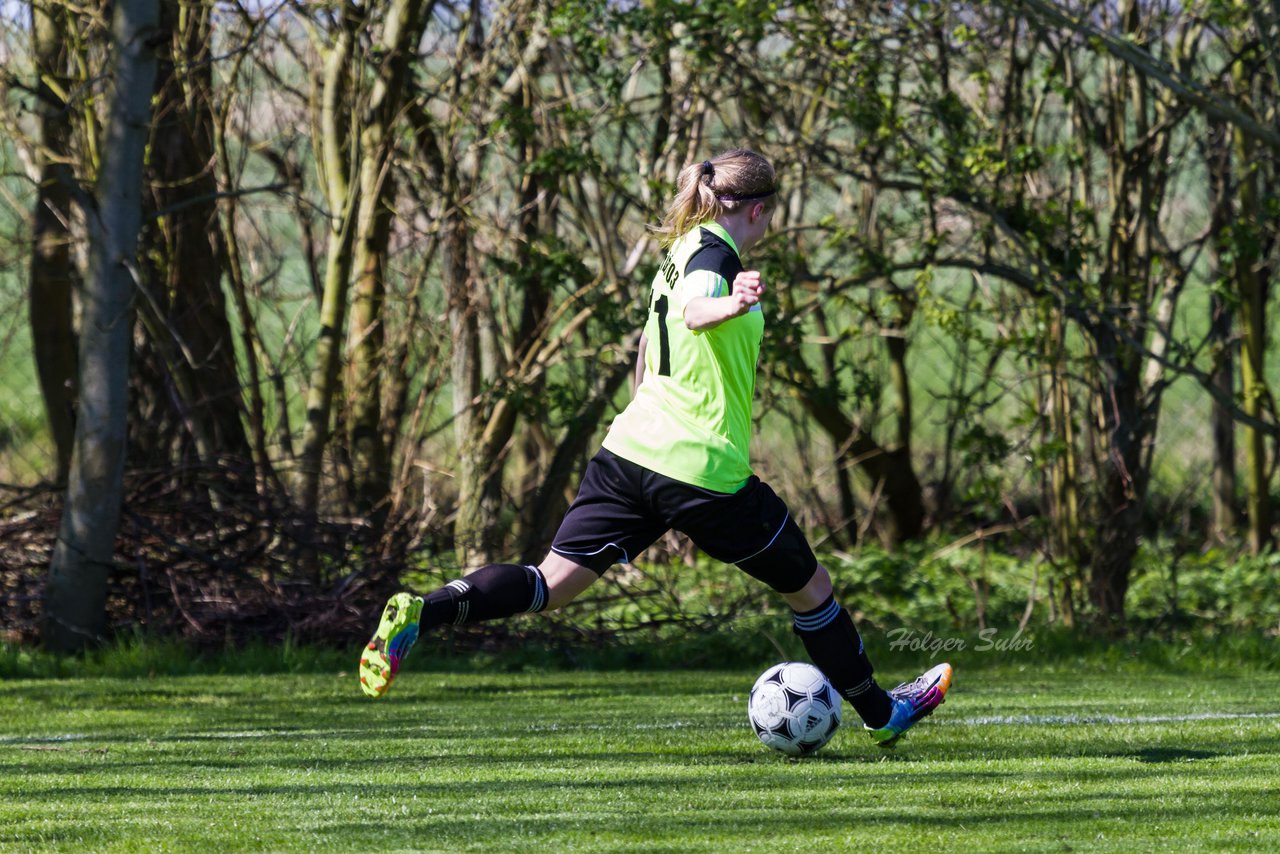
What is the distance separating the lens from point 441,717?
620cm

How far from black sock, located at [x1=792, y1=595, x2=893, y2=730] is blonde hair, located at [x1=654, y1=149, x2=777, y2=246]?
1284 millimetres

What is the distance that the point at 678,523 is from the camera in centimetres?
483

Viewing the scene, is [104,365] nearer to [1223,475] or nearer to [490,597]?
[490,597]

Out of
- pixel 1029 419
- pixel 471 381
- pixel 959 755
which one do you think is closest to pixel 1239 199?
pixel 1029 419

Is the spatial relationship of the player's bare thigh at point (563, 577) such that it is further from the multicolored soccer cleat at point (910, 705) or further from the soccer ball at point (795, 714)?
the multicolored soccer cleat at point (910, 705)

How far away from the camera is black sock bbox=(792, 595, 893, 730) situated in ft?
16.4

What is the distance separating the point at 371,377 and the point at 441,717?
14.4ft

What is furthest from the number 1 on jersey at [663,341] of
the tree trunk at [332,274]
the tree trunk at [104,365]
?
the tree trunk at [332,274]

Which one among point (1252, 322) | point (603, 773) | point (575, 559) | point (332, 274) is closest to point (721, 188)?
point (575, 559)

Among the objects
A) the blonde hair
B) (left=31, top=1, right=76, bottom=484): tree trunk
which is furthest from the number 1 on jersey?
(left=31, top=1, right=76, bottom=484): tree trunk

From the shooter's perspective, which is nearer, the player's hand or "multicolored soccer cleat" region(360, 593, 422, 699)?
the player's hand

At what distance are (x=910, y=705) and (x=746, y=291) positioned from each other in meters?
1.58

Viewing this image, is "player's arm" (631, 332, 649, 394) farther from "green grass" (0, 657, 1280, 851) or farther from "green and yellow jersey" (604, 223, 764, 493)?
"green grass" (0, 657, 1280, 851)

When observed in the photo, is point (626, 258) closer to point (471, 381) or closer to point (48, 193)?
point (471, 381)
